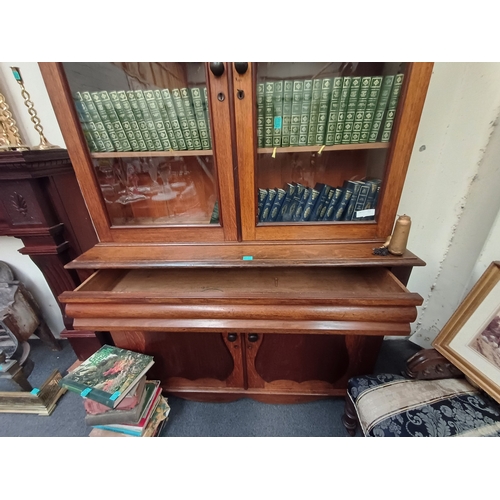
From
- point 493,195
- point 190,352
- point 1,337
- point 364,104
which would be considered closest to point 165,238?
point 190,352

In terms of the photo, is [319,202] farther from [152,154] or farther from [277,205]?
[152,154]

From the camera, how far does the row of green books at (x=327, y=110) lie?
721 millimetres

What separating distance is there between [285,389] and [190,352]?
483 millimetres

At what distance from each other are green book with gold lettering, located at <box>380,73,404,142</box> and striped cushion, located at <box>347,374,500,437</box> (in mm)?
860

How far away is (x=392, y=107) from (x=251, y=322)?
0.83 m

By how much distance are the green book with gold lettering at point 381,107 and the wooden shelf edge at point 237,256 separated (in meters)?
0.38

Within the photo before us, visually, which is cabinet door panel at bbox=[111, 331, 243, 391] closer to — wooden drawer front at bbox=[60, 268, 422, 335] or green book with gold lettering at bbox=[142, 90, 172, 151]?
wooden drawer front at bbox=[60, 268, 422, 335]

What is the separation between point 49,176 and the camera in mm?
982

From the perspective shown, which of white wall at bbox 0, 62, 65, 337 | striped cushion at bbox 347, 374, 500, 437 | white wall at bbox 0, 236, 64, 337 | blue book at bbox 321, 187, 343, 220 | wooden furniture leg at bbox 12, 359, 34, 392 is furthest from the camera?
white wall at bbox 0, 236, 64, 337

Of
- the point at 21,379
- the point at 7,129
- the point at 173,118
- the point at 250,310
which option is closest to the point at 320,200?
the point at 250,310

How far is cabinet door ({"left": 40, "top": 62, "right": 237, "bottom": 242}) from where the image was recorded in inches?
28.8

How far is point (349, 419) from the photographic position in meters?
0.95

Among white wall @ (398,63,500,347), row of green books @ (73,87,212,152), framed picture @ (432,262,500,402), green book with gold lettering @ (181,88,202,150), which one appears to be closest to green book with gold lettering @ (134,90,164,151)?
row of green books @ (73,87,212,152)

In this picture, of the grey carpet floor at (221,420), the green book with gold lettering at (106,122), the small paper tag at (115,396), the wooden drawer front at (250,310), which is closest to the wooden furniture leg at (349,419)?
the grey carpet floor at (221,420)
